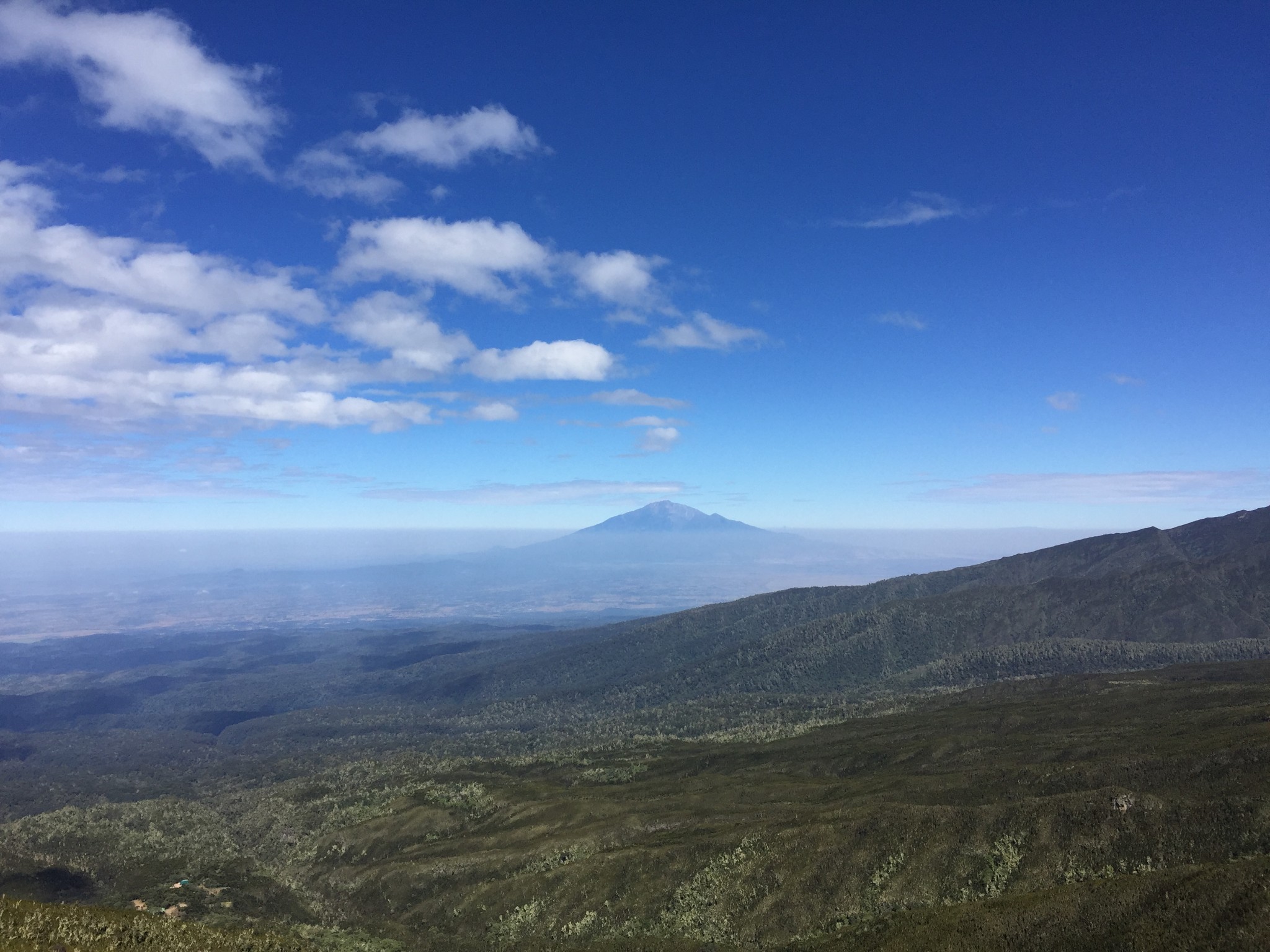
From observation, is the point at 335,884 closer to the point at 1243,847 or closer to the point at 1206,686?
the point at 1243,847

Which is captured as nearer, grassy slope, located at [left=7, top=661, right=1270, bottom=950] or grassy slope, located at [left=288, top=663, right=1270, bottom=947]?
grassy slope, located at [left=7, top=661, right=1270, bottom=950]

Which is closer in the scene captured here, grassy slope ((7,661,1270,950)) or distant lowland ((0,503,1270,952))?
distant lowland ((0,503,1270,952))

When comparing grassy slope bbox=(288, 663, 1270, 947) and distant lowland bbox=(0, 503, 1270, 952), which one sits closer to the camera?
distant lowland bbox=(0, 503, 1270, 952)

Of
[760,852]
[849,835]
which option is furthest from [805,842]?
[760,852]

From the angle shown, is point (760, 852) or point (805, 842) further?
point (760, 852)

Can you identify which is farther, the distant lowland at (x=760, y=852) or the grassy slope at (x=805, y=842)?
the grassy slope at (x=805, y=842)

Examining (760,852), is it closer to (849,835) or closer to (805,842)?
(805,842)

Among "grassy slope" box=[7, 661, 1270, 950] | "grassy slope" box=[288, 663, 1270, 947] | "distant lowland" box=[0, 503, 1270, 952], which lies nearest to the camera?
"distant lowland" box=[0, 503, 1270, 952]

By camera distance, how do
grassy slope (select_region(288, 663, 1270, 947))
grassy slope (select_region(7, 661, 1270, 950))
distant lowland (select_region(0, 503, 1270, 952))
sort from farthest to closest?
grassy slope (select_region(288, 663, 1270, 947)) < grassy slope (select_region(7, 661, 1270, 950)) < distant lowland (select_region(0, 503, 1270, 952))

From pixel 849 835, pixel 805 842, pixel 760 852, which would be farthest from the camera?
pixel 760 852

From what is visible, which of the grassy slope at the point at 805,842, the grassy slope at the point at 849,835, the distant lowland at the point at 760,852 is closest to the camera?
the distant lowland at the point at 760,852

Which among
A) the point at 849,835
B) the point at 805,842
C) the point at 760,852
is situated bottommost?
the point at 760,852

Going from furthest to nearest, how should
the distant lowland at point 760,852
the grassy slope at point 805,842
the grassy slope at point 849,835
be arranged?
the grassy slope at point 849,835
the grassy slope at point 805,842
the distant lowland at point 760,852
